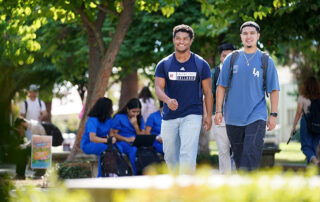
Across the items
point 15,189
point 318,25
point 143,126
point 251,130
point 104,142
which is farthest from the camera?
point 318,25

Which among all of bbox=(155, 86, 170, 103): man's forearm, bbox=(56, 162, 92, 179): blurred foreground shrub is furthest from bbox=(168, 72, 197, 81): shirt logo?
bbox=(56, 162, 92, 179): blurred foreground shrub

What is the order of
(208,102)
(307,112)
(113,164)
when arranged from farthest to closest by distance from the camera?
(307,112) → (113,164) → (208,102)

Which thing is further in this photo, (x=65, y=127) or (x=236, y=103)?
(x=65, y=127)

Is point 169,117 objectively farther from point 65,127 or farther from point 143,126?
point 65,127

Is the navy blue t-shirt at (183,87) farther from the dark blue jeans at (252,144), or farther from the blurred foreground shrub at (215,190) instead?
the blurred foreground shrub at (215,190)

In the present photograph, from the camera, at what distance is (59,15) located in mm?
13898

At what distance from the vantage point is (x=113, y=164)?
1009 centimetres

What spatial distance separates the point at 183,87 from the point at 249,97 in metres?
0.75

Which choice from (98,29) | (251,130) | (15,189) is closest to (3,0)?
(98,29)

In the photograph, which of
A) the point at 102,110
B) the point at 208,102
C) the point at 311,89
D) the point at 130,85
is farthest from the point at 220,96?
the point at 130,85

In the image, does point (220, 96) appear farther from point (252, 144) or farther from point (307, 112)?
point (307, 112)

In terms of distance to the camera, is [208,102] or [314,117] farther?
[314,117]

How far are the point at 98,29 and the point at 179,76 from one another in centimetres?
700

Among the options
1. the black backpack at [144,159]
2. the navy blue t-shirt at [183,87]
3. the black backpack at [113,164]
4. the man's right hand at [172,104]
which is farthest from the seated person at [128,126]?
the man's right hand at [172,104]
